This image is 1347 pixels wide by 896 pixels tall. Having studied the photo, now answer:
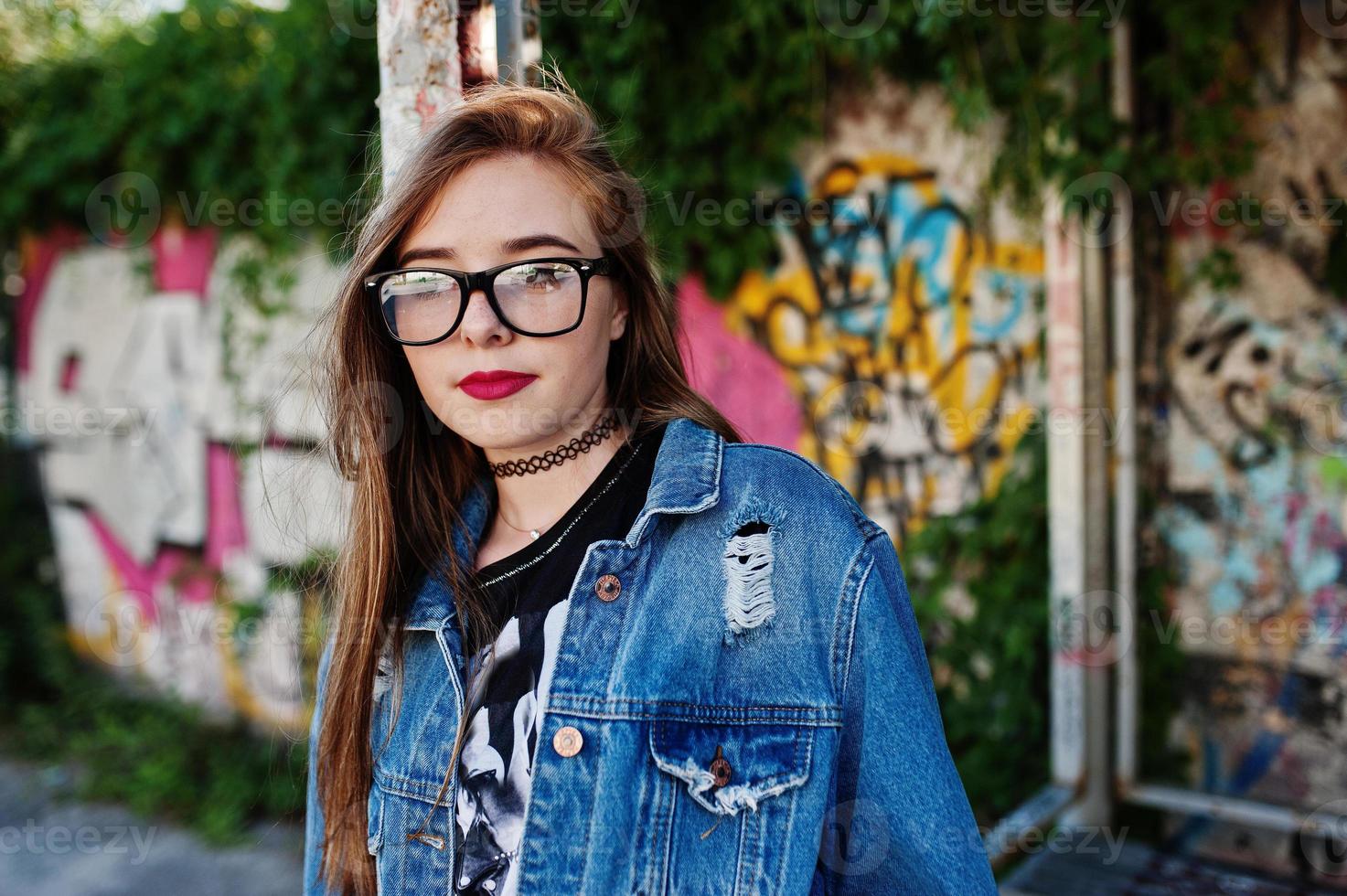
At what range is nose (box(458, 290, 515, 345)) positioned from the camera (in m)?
1.37

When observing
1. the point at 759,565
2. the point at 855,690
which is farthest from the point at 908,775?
the point at 759,565

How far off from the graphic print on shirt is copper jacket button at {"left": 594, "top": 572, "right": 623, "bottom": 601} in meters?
0.06

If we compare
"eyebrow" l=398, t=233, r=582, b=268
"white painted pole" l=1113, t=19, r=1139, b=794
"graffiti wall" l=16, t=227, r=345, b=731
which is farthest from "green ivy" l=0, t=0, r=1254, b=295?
"eyebrow" l=398, t=233, r=582, b=268

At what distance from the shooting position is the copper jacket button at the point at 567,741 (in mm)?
1278
